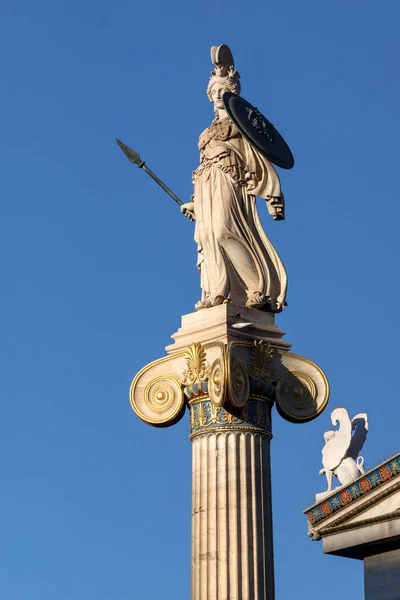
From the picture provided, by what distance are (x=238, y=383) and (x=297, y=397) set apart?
5.35 feet

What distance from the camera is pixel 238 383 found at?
25.6 metres

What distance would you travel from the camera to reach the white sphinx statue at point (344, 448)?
1214 inches

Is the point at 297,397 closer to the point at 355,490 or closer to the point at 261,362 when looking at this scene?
the point at 261,362

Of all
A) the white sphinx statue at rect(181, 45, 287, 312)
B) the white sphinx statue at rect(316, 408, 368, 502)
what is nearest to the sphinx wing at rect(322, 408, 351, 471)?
the white sphinx statue at rect(316, 408, 368, 502)

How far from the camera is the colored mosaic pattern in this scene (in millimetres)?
29422

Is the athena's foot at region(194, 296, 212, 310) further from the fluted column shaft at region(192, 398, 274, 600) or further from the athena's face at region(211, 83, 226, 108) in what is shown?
the athena's face at region(211, 83, 226, 108)

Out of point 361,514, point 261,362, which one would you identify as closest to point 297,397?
point 261,362

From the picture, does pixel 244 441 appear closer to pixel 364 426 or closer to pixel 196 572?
pixel 196 572

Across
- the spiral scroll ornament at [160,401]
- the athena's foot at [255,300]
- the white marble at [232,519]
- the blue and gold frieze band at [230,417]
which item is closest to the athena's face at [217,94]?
the athena's foot at [255,300]

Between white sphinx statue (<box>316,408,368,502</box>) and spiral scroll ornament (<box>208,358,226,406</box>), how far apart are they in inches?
241

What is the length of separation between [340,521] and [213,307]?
21.5 ft

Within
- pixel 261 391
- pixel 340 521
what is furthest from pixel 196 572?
pixel 340 521

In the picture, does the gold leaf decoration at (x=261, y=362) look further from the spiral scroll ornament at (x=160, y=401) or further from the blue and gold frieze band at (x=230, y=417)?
the spiral scroll ornament at (x=160, y=401)

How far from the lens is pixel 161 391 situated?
26.9 metres
